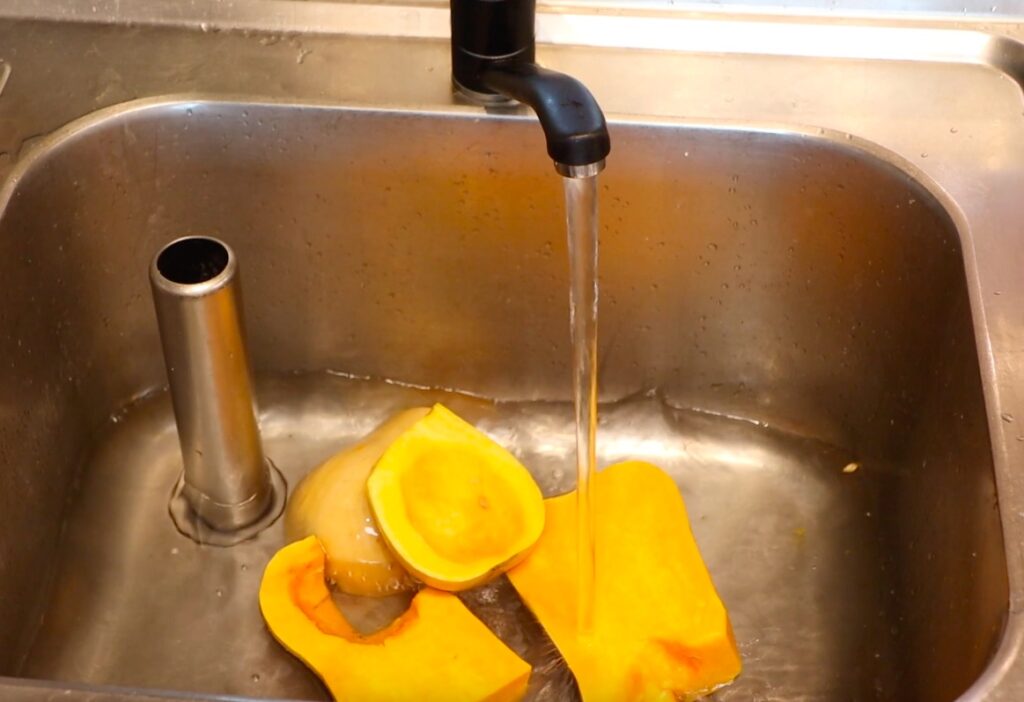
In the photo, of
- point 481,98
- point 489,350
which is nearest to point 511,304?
point 489,350

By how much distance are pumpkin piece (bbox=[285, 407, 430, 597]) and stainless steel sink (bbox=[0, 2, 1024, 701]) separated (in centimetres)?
5

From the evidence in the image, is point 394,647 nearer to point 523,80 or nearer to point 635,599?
point 635,599

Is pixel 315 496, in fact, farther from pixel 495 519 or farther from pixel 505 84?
pixel 505 84

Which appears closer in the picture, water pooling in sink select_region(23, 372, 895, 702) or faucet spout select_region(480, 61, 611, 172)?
faucet spout select_region(480, 61, 611, 172)

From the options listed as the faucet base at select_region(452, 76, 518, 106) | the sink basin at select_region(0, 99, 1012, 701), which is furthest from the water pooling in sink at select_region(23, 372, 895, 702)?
the faucet base at select_region(452, 76, 518, 106)

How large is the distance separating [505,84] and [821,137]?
0.21 m

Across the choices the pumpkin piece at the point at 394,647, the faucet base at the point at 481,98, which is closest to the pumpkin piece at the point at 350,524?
the pumpkin piece at the point at 394,647

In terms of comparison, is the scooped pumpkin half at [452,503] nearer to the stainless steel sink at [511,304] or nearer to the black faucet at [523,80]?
the stainless steel sink at [511,304]

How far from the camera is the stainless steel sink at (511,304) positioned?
0.69m

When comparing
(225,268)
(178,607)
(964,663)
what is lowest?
(178,607)

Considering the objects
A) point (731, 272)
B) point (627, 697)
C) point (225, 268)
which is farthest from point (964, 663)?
point (225, 268)

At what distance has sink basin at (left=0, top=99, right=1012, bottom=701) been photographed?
0.69m

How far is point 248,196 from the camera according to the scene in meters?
0.75

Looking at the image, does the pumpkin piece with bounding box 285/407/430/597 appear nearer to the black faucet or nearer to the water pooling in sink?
the water pooling in sink
